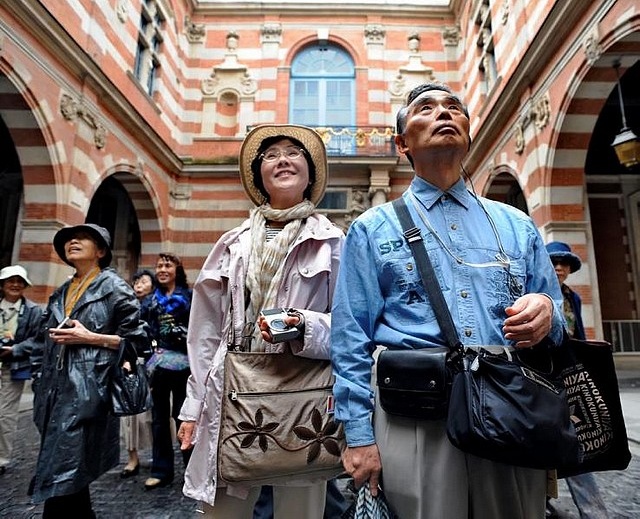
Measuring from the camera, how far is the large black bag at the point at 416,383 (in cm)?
113

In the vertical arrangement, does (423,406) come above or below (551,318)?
below

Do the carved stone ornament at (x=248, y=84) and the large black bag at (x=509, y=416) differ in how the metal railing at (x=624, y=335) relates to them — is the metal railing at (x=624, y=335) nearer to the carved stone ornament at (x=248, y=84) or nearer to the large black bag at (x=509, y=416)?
the large black bag at (x=509, y=416)

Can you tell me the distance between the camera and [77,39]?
27.4ft

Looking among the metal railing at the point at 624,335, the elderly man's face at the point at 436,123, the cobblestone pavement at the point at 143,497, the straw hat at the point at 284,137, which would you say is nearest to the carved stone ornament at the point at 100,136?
the cobblestone pavement at the point at 143,497

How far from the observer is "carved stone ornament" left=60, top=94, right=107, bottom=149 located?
7.89 meters

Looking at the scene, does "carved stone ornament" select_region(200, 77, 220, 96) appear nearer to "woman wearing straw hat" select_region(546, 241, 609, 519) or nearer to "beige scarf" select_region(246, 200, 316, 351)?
"woman wearing straw hat" select_region(546, 241, 609, 519)

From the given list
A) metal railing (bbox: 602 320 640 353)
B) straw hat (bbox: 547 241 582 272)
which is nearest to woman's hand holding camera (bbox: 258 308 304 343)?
straw hat (bbox: 547 241 582 272)

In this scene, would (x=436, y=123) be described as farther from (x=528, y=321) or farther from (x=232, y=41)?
(x=232, y=41)

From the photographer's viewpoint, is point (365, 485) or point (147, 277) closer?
point (365, 485)

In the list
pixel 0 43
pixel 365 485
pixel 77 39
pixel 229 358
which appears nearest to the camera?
pixel 365 485

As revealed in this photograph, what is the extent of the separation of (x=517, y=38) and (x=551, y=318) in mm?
9821

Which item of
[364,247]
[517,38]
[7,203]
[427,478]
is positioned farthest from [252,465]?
[7,203]

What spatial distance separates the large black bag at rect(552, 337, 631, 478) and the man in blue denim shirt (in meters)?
0.16

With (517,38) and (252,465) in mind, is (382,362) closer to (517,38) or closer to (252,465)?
(252,465)
